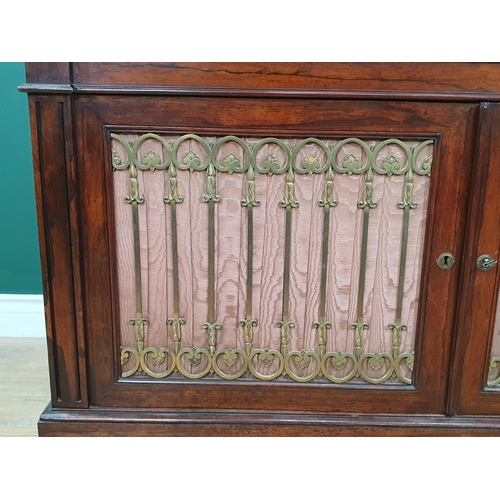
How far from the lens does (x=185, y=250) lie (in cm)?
124

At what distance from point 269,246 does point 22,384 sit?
Result: 84cm

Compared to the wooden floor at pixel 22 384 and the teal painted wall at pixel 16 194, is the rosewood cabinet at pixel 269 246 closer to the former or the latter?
the wooden floor at pixel 22 384

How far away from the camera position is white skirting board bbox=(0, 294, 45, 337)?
1.82 m

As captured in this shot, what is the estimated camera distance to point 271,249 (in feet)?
4.05

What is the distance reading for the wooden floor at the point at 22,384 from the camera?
4.44ft

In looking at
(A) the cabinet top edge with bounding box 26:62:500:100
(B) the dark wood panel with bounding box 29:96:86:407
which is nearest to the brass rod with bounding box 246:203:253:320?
(A) the cabinet top edge with bounding box 26:62:500:100

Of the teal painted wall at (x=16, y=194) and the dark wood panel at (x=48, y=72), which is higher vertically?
the dark wood panel at (x=48, y=72)

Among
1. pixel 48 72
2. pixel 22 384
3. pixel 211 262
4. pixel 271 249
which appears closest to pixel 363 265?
pixel 271 249

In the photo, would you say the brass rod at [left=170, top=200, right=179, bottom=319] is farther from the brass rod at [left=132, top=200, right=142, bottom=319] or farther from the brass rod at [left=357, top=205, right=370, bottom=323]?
the brass rod at [left=357, top=205, right=370, bottom=323]

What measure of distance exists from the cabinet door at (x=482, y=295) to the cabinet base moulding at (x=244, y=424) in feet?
0.16

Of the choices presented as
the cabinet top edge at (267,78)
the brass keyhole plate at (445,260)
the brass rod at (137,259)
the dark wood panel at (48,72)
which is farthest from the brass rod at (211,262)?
the brass keyhole plate at (445,260)

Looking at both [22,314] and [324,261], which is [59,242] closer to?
[324,261]

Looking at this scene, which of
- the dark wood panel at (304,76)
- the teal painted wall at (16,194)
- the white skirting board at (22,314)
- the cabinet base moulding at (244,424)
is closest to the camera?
the dark wood panel at (304,76)

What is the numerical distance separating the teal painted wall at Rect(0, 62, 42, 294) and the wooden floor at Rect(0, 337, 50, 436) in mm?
186
